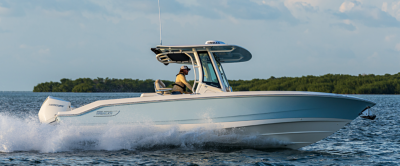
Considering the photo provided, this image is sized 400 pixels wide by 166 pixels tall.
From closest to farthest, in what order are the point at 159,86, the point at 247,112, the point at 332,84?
the point at 247,112 → the point at 159,86 → the point at 332,84

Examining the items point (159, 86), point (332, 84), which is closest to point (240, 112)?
point (159, 86)

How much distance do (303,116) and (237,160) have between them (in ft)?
5.01

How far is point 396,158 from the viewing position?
21.6ft

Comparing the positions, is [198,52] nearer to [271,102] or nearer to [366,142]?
[271,102]

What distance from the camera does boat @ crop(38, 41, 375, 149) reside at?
240 inches

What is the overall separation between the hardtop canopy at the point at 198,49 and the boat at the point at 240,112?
39mm

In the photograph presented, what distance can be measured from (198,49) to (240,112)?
66.9 inches

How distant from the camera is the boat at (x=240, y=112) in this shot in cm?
610

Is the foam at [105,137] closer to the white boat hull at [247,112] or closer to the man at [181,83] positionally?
the white boat hull at [247,112]

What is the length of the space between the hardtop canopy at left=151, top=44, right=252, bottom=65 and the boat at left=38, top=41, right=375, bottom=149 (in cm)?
4

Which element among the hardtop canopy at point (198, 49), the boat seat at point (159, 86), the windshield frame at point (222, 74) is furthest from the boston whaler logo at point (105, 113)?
the windshield frame at point (222, 74)

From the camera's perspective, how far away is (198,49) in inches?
272

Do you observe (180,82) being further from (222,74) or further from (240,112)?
(240,112)

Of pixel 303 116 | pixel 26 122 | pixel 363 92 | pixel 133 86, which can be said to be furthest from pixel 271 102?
pixel 363 92
